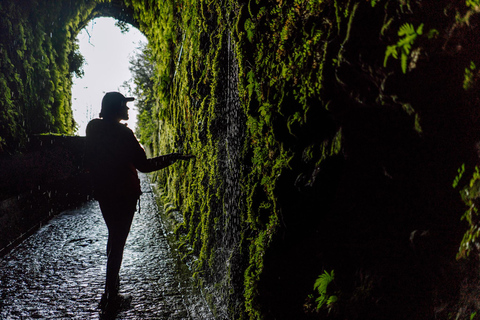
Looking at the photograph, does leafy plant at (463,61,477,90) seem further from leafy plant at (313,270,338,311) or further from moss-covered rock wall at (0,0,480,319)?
leafy plant at (313,270,338,311)

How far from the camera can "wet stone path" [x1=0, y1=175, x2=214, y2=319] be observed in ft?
8.19

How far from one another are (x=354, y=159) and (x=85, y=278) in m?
3.10

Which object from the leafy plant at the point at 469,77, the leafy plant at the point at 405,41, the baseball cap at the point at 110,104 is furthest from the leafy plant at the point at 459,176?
the baseball cap at the point at 110,104

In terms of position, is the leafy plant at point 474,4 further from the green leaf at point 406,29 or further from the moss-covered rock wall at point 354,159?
the green leaf at point 406,29

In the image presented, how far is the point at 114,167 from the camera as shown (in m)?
2.67

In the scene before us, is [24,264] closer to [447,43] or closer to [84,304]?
[84,304]

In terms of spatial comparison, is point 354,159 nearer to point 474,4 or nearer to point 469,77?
point 469,77

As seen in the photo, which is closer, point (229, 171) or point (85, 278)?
point (229, 171)

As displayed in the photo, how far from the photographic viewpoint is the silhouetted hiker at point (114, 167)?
2.64 meters

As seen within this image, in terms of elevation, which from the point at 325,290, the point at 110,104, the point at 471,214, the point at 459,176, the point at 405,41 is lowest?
the point at 325,290

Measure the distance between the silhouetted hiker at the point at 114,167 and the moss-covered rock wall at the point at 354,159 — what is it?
108cm

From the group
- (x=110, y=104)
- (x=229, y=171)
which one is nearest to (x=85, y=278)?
(x=110, y=104)

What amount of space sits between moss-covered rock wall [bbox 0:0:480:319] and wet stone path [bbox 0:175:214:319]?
2.77 ft

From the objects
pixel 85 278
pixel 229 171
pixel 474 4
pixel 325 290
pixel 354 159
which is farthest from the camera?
pixel 85 278
